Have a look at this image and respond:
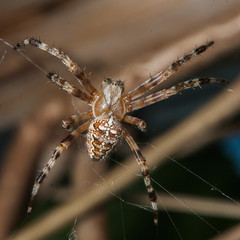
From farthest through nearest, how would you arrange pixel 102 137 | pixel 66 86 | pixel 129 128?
pixel 129 128
pixel 66 86
pixel 102 137

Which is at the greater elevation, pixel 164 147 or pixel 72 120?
pixel 72 120

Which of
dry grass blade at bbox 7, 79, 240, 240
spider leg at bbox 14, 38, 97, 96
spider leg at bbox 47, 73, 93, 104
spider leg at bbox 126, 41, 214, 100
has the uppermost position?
spider leg at bbox 14, 38, 97, 96

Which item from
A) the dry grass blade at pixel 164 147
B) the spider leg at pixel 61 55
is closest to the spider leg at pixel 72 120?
the spider leg at pixel 61 55

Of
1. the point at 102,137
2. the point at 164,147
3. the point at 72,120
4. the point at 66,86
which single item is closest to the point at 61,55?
the point at 66,86

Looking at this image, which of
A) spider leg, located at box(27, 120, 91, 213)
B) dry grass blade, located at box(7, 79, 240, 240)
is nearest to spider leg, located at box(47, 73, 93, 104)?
spider leg, located at box(27, 120, 91, 213)

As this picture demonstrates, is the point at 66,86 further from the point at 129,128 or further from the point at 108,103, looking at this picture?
the point at 129,128

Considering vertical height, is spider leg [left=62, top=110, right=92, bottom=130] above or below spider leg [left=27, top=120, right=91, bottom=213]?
above

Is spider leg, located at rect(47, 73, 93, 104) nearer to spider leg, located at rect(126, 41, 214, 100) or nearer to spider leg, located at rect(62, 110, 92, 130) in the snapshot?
spider leg, located at rect(62, 110, 92, 130)

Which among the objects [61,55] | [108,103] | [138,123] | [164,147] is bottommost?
[164,147]
